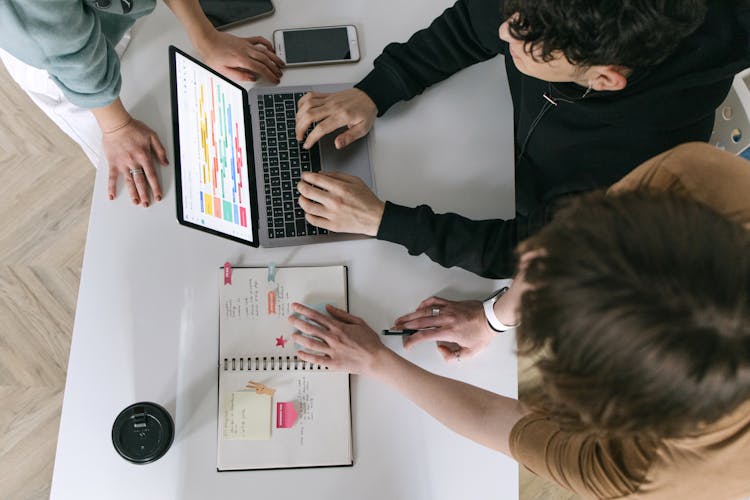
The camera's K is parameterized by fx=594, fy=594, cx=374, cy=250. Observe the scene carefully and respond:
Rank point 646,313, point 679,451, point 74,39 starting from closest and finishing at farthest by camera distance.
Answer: point 646,313 < point 679,451 < point 74,39

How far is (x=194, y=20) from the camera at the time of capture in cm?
117

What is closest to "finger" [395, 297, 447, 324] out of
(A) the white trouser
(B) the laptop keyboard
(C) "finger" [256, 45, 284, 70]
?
(B) the laptop keyboard

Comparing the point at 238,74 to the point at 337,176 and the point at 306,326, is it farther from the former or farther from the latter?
the point at 306,326

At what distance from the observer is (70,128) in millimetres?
1259

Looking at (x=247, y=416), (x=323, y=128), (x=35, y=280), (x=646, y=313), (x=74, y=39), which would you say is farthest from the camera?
(x=35, y=280)

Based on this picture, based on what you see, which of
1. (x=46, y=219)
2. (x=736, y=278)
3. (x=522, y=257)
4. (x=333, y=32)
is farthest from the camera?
(x=46, y=219)

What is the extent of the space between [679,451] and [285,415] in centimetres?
62

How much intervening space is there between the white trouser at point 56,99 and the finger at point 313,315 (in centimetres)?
50

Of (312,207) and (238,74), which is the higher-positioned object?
(238,74)

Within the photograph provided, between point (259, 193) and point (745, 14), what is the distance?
2.76 ft

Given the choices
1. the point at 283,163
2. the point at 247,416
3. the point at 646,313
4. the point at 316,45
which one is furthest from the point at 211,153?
the point at 646,313

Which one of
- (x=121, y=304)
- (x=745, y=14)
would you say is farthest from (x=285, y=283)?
(x=745, y=14)

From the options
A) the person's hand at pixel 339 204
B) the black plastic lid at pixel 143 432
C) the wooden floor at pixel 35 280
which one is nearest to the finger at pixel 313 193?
the person's hand at pixel 339 204

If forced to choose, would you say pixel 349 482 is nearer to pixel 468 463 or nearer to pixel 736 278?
pixel 468 463
